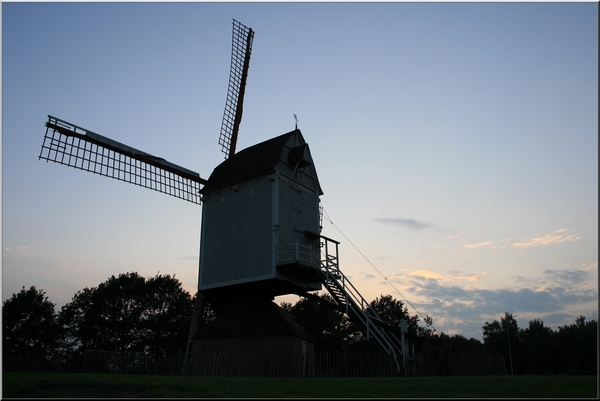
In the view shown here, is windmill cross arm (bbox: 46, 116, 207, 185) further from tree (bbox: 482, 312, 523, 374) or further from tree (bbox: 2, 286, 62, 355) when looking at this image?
tree (bbox: 482, 312, 523, 374)

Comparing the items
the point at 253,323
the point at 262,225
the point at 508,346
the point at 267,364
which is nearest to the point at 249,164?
the point at 262,225

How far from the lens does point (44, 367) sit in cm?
2516

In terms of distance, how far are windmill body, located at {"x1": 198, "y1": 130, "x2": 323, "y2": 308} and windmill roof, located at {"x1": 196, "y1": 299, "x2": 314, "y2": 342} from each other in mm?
1033

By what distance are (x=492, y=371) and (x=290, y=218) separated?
14.4 meters

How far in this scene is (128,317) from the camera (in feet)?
167

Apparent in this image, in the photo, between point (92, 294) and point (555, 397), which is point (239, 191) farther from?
point (92, 294)

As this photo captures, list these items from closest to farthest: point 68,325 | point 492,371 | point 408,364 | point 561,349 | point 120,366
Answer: point 408,364 < point 120,366 < point 492,371 < point 68,325 < point 561,349

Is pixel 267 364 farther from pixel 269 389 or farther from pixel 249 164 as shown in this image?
pixel 249 164

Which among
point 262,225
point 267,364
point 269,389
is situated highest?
point 262,225

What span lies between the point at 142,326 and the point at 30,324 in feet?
34.7

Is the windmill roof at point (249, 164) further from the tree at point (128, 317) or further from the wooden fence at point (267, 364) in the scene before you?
the tree at point (128, 317)

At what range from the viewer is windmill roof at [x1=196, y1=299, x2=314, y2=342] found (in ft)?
78.6

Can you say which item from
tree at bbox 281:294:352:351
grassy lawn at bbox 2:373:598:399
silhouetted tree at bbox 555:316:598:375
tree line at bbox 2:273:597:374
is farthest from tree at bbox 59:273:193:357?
silhouetted tree at bbox 555:316:598:375

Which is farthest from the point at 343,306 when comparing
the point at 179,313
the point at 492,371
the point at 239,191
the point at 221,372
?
the point at 179,313
